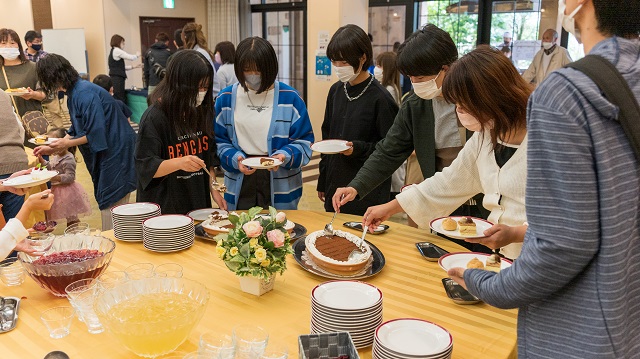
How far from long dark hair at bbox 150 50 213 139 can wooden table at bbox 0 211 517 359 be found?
67 cm

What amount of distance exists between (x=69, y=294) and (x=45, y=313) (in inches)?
2.9

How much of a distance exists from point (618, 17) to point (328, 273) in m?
1.19

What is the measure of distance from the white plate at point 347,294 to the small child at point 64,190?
3.42m

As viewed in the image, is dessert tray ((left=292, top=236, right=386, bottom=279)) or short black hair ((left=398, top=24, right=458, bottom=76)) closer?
dessert tray ((left=292, top=236, right=386, bottom=279))

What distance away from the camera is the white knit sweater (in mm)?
1832

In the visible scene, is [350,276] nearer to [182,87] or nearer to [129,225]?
[129,225]

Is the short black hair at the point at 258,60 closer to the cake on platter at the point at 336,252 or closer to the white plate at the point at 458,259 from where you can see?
the cake on platter at the point at 336,252

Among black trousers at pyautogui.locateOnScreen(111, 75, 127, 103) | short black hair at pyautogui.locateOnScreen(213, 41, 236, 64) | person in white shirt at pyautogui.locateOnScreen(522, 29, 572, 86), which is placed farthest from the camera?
black trousers at pyautogui.locateOnScreen(111, 75, 127, 103)

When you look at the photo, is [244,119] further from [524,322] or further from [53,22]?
[53,22]

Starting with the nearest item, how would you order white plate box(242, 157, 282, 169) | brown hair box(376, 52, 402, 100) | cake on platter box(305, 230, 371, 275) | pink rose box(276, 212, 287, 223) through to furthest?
pink rose box(276, 212, 287, 223) < cake on platter box(305, 230, 371, 275) < white plate box(242, 157, 282, 169) < brown hair box(376, 52, 402, 100)

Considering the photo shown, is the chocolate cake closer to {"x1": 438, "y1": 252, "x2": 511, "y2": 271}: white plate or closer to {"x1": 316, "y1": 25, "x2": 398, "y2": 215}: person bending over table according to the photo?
{"x1": 438, "y1": 252, "x2": 511, "y2": 271}: white plate

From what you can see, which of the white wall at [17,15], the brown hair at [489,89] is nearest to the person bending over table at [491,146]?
the brown hair at [489,89]

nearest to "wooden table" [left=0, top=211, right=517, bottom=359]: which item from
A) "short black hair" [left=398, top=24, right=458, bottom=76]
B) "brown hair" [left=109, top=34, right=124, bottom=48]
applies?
"short black hair" [left=398, top=24, right=458, bottom=76]

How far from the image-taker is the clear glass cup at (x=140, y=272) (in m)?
1.71
